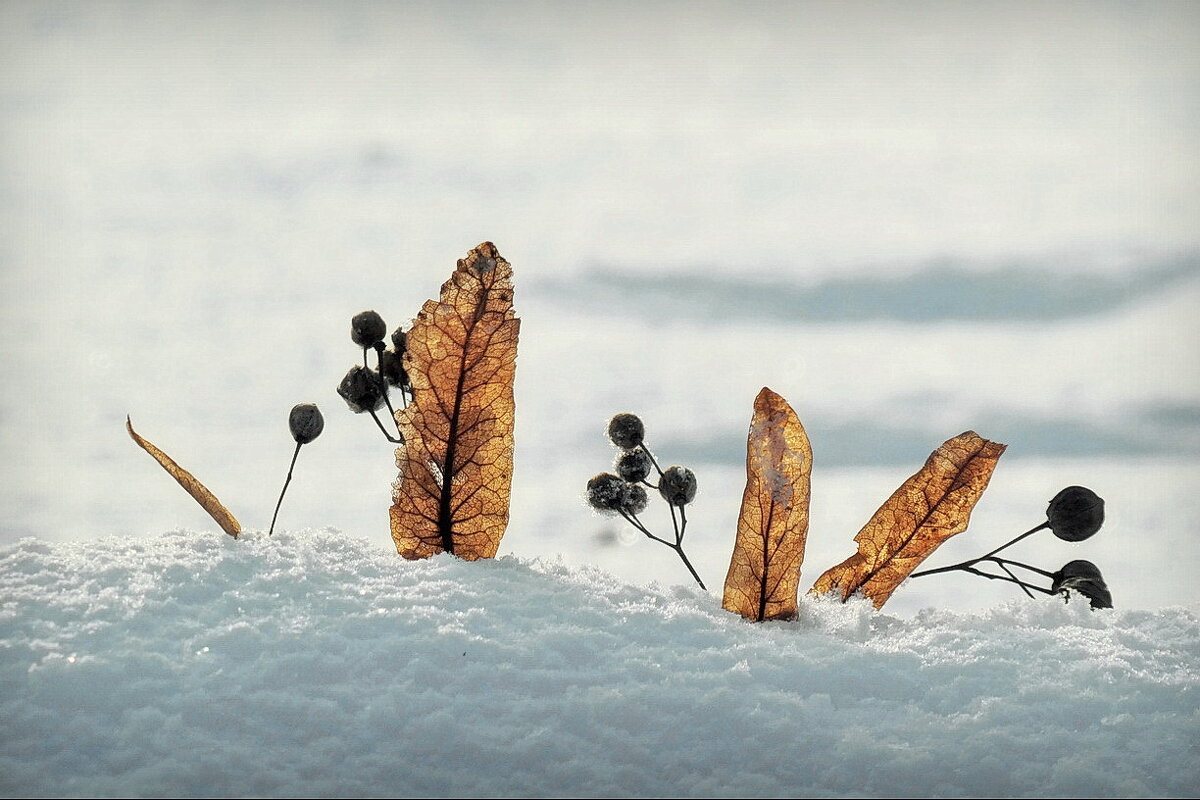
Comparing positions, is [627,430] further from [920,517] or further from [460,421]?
[920,517]

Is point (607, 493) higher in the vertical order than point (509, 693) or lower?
higher

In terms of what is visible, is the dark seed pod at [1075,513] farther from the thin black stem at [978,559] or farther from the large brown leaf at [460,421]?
the large brown leaf at [460,421]

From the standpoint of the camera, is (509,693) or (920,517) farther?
(920,517)

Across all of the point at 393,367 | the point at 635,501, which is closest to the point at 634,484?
the point at 635,501

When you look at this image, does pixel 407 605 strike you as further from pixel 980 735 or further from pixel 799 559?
pixel 980 735

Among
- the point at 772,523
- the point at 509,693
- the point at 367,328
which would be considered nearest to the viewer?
the point at 509,693

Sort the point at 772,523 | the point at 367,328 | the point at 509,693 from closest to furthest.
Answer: the point at 509,693
the point at 772,523
the point at 367,328

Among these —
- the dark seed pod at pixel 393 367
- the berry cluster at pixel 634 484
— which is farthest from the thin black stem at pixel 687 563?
the dark seed pod at pixel 393 367
